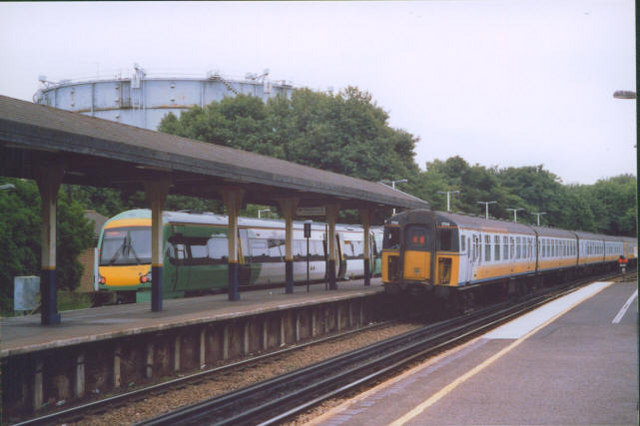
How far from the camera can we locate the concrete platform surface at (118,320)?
9.87 m

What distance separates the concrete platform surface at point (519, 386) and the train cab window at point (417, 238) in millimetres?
5076

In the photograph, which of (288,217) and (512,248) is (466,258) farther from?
(512,248)

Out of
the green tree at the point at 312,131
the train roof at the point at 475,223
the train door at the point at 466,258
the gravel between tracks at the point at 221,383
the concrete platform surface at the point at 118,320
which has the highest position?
the green tree at the point at 312,131

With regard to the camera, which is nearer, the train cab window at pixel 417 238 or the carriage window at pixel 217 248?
the train cab window at pixel 417 238

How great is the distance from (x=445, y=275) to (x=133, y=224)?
9556 mm

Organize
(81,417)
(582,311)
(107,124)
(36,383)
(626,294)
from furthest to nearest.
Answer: (626,294), (582,311), (107,124), (36,383), (81,417)

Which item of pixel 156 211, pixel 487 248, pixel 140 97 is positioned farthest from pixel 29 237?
pixel 140 97

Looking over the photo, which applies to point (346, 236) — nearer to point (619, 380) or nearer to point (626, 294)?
point (626, 294)

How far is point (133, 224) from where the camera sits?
19203mm

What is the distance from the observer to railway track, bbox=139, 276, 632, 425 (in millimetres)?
8633

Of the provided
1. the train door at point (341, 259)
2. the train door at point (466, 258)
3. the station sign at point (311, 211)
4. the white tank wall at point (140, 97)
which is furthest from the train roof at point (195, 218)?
the white tank wall at point (140, 97)

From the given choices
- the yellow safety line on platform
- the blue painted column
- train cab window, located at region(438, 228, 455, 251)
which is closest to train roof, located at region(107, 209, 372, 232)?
the blue painted column

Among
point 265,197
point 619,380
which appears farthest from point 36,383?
point 265,197

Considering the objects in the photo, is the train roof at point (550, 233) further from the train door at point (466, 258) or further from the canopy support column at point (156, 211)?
the canopy support column at point (156, 211)
